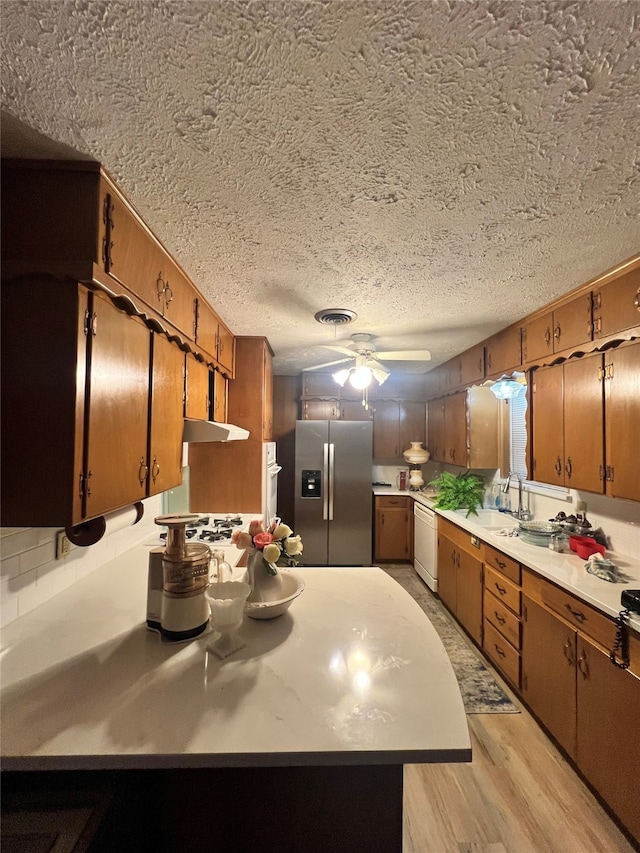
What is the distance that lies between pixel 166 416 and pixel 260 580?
87cm

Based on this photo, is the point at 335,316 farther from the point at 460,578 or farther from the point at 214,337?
the point at 460,578

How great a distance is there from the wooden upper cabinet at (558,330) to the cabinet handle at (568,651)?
158cm

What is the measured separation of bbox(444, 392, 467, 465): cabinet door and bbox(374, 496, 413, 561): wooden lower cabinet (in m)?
0.87

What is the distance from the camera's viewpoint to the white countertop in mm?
753

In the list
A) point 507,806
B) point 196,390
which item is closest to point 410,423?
point 196,390

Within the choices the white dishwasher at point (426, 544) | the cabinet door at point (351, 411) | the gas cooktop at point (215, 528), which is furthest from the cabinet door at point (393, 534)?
the gas cooktop at point (215, 528)

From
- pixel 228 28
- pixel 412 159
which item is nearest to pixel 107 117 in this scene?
pixel 228 28

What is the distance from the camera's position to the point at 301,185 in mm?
1079

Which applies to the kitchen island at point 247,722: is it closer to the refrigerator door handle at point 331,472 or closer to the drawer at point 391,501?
the refrigerator door handle at point 331,472

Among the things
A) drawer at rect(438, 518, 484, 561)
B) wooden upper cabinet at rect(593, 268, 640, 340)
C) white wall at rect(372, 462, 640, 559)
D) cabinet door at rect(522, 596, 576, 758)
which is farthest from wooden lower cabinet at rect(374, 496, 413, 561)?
wooden upper cabinet at rect(593, 268, 640, 340)

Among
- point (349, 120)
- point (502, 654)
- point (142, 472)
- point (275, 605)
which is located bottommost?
point (502, 654)

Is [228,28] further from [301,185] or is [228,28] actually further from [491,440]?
[491,440]

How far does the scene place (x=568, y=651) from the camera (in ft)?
5.39

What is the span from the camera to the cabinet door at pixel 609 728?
51.7 inches
